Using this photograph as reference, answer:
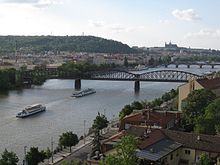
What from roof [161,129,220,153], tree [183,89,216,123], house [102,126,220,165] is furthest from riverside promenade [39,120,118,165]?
tree [183,89,216,123]

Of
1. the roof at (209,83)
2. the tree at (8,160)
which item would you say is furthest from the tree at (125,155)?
the roof at (209,83)

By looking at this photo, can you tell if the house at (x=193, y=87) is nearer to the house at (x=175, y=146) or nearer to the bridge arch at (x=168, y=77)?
the house at (x=175, y=146)

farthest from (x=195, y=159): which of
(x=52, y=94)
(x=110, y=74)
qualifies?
(x=110, y=74)

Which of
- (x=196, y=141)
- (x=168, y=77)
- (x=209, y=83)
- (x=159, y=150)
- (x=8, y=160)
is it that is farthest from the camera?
(x=168, y=77)

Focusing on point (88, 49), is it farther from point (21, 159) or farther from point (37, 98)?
→ point (21, 159)

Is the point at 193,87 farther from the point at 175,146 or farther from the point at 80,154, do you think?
the point at 175,146

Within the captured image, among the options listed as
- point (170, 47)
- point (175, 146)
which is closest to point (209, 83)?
point (175, 146)
